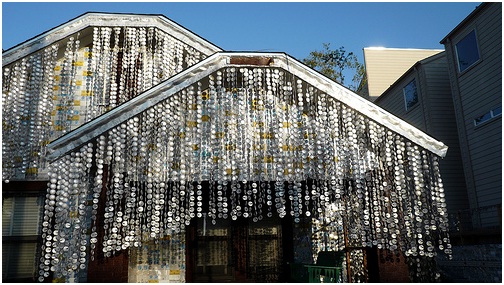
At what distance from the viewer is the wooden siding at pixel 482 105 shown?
11883 millimetres

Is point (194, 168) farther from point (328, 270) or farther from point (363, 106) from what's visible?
point (363, 106)

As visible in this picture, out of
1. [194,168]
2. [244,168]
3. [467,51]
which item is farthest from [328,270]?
[467,51]

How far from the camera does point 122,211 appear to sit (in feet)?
25.0

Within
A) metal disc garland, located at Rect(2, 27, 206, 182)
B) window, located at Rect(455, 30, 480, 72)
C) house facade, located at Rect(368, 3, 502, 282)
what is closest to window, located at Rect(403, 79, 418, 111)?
house facade, located at Rect(368, 3, 502, 282)

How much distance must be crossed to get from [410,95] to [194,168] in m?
12.0

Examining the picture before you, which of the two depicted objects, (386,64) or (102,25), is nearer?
(102,25)

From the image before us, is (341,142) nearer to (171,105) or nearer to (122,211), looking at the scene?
(171,105)

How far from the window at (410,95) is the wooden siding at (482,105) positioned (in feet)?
7.97

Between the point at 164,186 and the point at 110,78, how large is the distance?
3.76m

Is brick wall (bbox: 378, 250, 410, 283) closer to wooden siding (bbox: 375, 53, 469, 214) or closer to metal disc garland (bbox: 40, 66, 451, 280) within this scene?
metal disc garland (bbox: 40, 66, 451, 280)

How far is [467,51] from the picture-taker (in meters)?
13.4

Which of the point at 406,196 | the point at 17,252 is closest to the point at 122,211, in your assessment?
the point at 17,252

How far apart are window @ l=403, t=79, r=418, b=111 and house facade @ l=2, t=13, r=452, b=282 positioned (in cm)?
829

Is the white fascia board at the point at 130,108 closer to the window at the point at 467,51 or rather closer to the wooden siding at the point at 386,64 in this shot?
the window at the point at 467,51
